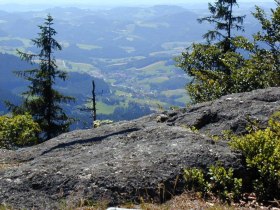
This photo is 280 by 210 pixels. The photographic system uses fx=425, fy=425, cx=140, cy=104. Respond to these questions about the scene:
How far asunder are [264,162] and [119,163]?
287cm

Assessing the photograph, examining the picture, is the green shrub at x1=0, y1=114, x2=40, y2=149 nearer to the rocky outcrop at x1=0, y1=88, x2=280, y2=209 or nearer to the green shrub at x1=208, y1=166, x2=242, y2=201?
the rocky outcrop at x1=0, y1=88, x2=280, y2=209

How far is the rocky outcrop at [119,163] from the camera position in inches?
306

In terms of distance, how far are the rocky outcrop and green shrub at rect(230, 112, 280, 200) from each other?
329 mm

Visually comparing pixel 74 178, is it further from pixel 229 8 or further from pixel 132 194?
pixel 229 8

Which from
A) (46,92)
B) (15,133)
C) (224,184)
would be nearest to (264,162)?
(224,184)

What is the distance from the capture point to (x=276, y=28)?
23.0 meters

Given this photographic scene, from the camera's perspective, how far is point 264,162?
290 inches

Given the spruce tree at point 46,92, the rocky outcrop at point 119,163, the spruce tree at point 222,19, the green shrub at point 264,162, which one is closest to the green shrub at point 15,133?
the rocky outcrop at point 119,163

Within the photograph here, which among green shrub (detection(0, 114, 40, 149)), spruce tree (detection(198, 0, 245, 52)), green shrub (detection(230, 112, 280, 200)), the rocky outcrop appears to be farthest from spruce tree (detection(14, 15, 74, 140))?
green shrub (detection(230, 112, 280, 200))

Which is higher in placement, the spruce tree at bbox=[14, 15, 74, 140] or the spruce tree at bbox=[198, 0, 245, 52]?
the spruce tree at bbox=[198, 0, 245, 52]

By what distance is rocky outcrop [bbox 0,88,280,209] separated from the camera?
25.5 feet

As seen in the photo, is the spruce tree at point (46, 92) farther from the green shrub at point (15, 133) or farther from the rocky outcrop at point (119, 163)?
the rocky outcrop at point (119, 163)

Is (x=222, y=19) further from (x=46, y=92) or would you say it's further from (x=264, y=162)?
(x=264, y=162)

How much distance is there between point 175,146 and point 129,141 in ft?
5.43
